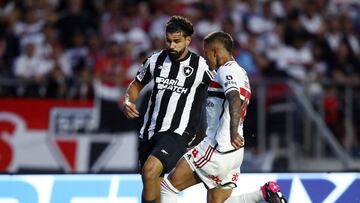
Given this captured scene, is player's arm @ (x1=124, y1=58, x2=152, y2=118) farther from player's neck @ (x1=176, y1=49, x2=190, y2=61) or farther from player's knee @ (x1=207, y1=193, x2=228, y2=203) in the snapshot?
player's knee @ (x1=207, y1=193, x2=228, y2=203)

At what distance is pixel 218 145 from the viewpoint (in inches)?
382

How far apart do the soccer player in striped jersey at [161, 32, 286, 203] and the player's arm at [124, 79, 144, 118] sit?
638 mm

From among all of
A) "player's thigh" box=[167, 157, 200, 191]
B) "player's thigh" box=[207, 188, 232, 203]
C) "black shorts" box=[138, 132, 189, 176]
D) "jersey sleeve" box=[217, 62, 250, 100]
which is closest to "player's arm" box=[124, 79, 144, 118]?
"black shorts" box=[138, 132, 189, 176]

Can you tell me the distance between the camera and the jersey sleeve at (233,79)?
374 inches

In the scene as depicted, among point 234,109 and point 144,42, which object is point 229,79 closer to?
point 234,109

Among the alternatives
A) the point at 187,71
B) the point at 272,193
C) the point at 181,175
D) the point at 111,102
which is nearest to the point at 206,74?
the point at 187,71

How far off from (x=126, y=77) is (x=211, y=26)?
8.00 feet

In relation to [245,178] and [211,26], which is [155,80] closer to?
[245,178]

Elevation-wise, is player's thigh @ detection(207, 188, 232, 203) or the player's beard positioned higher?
the player's beard

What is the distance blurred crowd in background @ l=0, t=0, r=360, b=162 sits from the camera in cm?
1580

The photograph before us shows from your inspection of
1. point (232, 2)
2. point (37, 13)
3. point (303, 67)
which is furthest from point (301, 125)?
point (37, 13)

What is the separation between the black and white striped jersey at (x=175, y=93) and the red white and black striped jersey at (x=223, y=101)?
0.43m

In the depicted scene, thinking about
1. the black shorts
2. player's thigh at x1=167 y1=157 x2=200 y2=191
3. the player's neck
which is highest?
the player's neck

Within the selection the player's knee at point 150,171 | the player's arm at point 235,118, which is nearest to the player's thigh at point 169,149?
the player's knee at point 150,171
